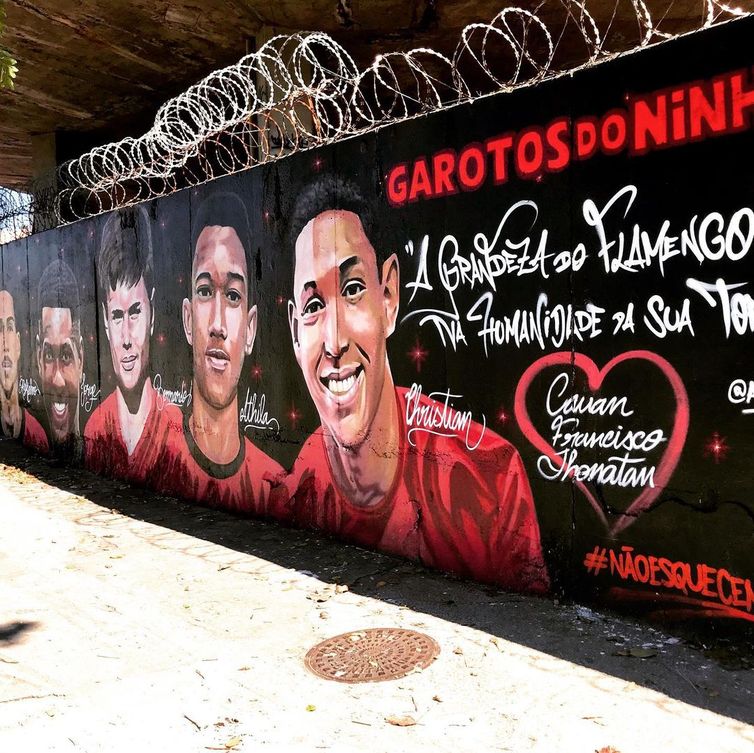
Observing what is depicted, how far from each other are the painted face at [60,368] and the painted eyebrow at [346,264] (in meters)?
6.03

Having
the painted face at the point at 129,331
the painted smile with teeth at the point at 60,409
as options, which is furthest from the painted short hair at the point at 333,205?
the painted smile with teeth at the point at 60,409

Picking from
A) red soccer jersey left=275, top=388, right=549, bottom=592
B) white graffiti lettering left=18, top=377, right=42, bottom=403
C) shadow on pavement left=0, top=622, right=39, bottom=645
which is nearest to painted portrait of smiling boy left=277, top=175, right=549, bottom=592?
red soccer jersey left=275, top=388, right=549, bottom=592

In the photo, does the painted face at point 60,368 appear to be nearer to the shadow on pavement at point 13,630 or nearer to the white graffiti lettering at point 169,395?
the white graffiti lettering at point 169,395

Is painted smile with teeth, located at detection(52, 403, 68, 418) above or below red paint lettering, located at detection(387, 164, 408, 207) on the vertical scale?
below

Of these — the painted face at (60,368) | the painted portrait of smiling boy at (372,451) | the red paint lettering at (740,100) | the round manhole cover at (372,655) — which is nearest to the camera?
the red paint lettering at (740,100)

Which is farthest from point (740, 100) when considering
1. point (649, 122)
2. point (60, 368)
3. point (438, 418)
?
point (60, 368)

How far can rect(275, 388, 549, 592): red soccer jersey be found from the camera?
4770mm

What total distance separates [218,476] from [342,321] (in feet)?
8.69

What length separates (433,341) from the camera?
5.32 meters

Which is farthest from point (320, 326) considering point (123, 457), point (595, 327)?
point (123, 457)

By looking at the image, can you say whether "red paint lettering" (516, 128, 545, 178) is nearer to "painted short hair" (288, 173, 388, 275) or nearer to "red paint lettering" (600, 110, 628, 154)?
"red paint lettering" (600, 110, 628, 154)

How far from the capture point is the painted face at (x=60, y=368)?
10.8 m

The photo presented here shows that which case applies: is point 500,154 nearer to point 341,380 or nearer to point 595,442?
point 595,442

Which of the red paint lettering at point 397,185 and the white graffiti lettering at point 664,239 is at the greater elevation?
the red paint lettering at point 397,185
